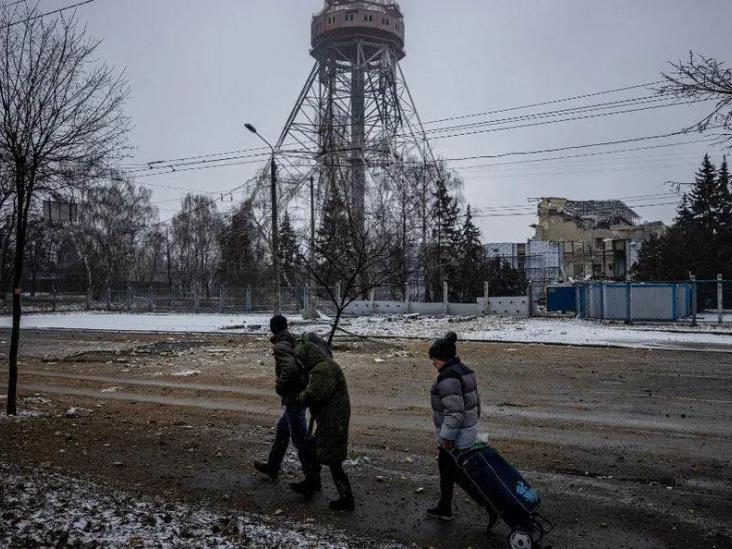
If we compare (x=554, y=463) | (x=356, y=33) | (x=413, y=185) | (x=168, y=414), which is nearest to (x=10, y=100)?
(x=168, y=414)

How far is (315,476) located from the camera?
18.7ft

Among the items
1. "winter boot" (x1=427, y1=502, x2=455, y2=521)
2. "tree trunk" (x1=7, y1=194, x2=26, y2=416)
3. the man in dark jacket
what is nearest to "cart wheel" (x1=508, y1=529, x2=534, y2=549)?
"winter boot" (x1=427, y1=502, x2=455, y2=521)

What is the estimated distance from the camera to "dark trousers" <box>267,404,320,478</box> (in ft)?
18.9

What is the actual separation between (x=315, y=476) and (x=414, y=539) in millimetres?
1309

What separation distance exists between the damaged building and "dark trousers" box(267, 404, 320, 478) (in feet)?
191

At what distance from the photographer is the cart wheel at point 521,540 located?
4340mm

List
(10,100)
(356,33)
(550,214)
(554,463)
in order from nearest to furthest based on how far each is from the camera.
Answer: (554,463) → (10,100) → (356,33) → (550,214)

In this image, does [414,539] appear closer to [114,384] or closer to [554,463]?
[554,463]

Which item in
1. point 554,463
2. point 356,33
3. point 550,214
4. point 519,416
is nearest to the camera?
point 554,463

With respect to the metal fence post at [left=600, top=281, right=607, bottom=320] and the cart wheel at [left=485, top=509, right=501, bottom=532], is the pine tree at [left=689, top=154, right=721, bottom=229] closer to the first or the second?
the metal fence post at [left=600, top=281, right=607, bottom=320]

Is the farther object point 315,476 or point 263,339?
point 263,339

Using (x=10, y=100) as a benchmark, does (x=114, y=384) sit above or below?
below

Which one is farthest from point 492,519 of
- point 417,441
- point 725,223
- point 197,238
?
Result: point 197,238

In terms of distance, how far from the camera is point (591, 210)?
9031 cm
